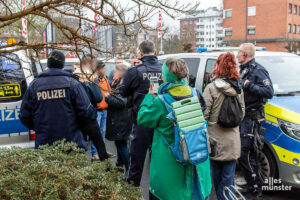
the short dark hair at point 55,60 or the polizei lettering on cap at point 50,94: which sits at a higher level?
the short dark hair at point 55,60

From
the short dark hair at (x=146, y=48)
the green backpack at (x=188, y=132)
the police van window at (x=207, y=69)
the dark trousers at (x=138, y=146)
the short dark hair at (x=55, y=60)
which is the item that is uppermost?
the short dark hair at (x=146, y=48)

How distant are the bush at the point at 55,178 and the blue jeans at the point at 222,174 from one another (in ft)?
5.23

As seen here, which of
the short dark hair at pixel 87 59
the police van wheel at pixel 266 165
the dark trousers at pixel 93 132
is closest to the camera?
the short dark hair at pixel 87 59

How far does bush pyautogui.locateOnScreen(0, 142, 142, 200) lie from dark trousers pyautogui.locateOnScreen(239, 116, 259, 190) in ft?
6.71

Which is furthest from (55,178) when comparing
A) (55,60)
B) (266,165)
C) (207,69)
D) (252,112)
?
(207,69)

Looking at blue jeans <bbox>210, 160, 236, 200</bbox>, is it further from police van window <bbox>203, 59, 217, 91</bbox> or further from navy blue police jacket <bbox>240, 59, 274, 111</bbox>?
police van window <bbox>203, 59, 217, 91</bbox>

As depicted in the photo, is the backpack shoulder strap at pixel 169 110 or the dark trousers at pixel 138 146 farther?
the dark trousers at pixel 138 146

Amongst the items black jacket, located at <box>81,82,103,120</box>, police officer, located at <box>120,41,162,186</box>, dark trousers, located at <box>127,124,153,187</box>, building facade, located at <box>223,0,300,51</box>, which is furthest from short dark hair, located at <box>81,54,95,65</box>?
building facade, located at <box>223,0,300,51</box>

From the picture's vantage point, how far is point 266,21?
2082 inches

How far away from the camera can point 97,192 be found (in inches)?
90.2

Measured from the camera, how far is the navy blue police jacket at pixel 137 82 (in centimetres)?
397

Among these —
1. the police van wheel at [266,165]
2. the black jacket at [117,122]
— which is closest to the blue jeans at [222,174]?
the police van wheel at [266,165]

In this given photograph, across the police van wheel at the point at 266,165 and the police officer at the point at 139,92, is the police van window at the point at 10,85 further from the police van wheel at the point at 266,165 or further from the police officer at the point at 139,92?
the police van wheel at the point at 266,165

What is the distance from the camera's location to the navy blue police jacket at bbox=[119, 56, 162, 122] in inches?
156
